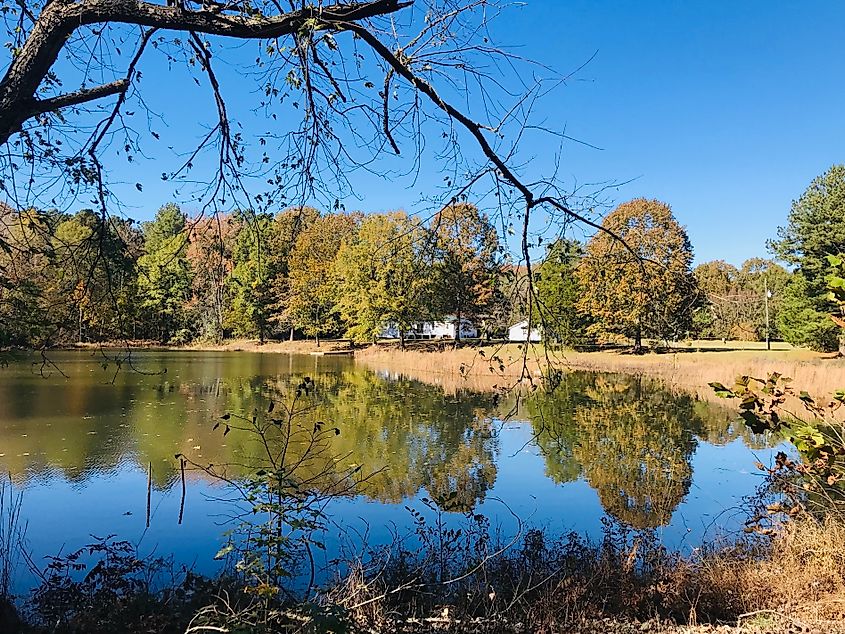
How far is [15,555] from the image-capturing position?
5.53 meters

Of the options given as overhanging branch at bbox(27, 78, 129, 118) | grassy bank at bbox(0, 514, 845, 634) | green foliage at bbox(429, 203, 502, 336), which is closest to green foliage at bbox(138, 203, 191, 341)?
overhanging branch at bbox(27, 78, 129, 118)

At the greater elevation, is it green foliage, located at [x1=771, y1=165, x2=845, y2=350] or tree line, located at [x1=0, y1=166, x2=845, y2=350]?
green foliage, located at [x1=771, y1=165, x2=845, y2=350]

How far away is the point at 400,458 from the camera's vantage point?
9969mm

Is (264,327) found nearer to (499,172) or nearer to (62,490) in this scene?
(62,490)

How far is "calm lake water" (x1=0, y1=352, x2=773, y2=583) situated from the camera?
22.3 ft

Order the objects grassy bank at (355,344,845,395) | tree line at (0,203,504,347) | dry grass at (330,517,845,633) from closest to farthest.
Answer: tree line at (0,203,504,347)
dry grass at (330,517,845,633)
grassy bank at (355,344,845,395)

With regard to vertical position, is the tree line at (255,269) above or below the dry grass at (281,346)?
above

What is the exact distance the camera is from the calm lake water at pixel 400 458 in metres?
6.80

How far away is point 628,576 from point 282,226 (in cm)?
367

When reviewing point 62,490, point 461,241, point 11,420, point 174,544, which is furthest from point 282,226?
point 11,420

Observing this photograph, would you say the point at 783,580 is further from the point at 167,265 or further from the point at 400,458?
the point at 400,458

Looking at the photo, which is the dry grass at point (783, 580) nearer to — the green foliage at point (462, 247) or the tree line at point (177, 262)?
the green foliage at point (462, 247)

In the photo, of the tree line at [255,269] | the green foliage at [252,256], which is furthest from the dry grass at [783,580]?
the green foliage at [252,256]

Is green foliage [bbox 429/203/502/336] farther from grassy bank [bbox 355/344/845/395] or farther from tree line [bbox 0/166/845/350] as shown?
grassy bank [bbox 355/344/845/395]
